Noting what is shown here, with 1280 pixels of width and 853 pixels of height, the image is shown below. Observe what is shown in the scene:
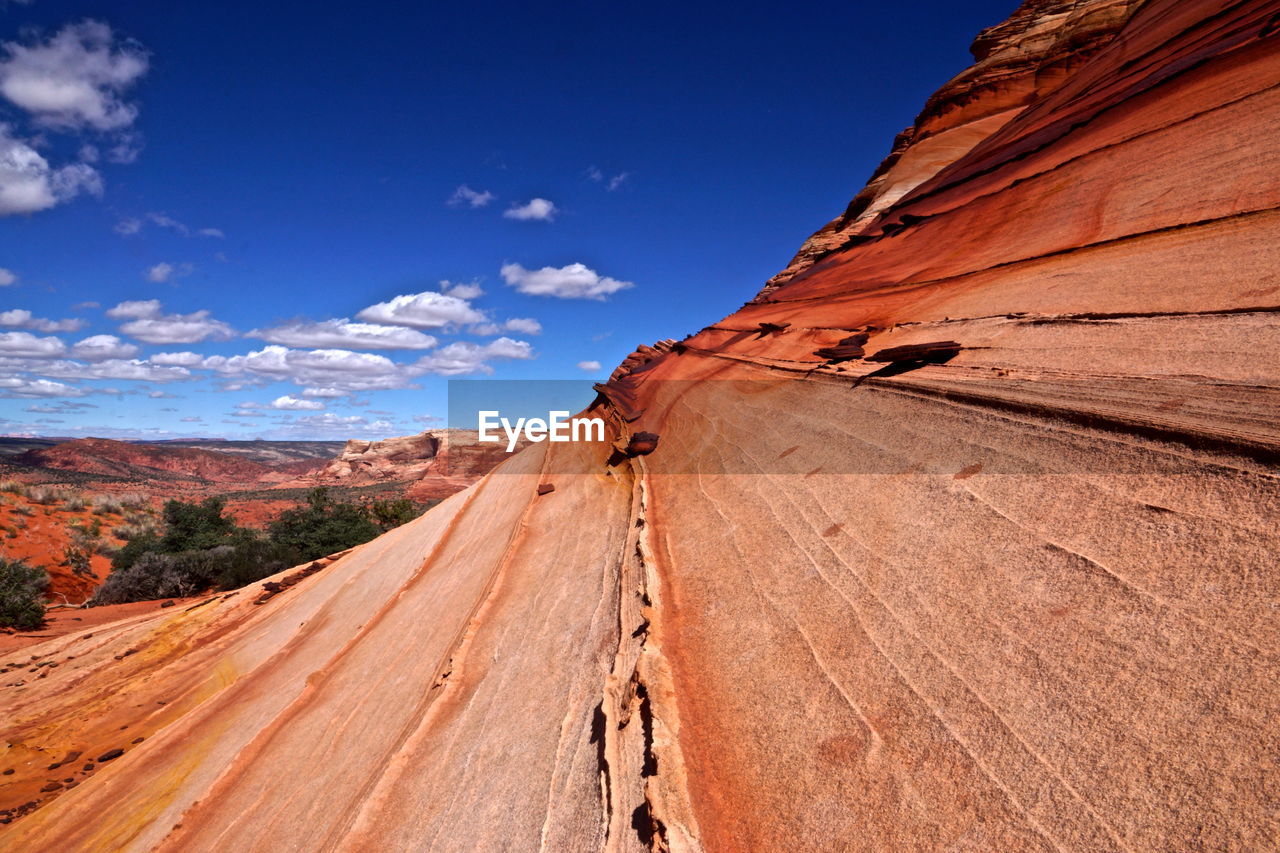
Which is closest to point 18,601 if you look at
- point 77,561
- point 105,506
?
point 77,561

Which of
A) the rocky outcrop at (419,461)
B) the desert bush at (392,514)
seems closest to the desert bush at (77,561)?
the desert bush at (392,514)

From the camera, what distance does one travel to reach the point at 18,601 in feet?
40.3

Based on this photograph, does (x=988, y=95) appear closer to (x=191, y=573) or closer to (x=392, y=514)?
(x=392, y=514)

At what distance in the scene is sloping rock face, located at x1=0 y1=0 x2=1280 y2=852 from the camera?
1429 mm

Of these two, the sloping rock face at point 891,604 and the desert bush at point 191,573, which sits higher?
the sloping rock face at point 891,604

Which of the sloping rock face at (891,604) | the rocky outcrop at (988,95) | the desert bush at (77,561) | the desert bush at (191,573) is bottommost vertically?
the desert bush at (77,561)

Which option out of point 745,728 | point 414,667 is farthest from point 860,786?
point 414,667

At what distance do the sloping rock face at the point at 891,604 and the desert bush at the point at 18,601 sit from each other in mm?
8754

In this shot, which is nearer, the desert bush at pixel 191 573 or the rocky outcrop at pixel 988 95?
the rocky outcrop at pixel 988 95

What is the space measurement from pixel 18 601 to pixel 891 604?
17.9m

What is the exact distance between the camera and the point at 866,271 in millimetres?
6316

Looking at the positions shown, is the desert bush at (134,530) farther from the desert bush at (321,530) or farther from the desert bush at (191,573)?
the desert bush at (191,573)

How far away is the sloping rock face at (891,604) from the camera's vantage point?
1429 mm

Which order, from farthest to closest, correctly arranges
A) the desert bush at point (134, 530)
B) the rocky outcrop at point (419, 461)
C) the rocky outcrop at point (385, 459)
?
the rocky outcrop at point (385, 459)
the rocky outcrop at point (419, 461)
the desert bush at point (134, 530)
